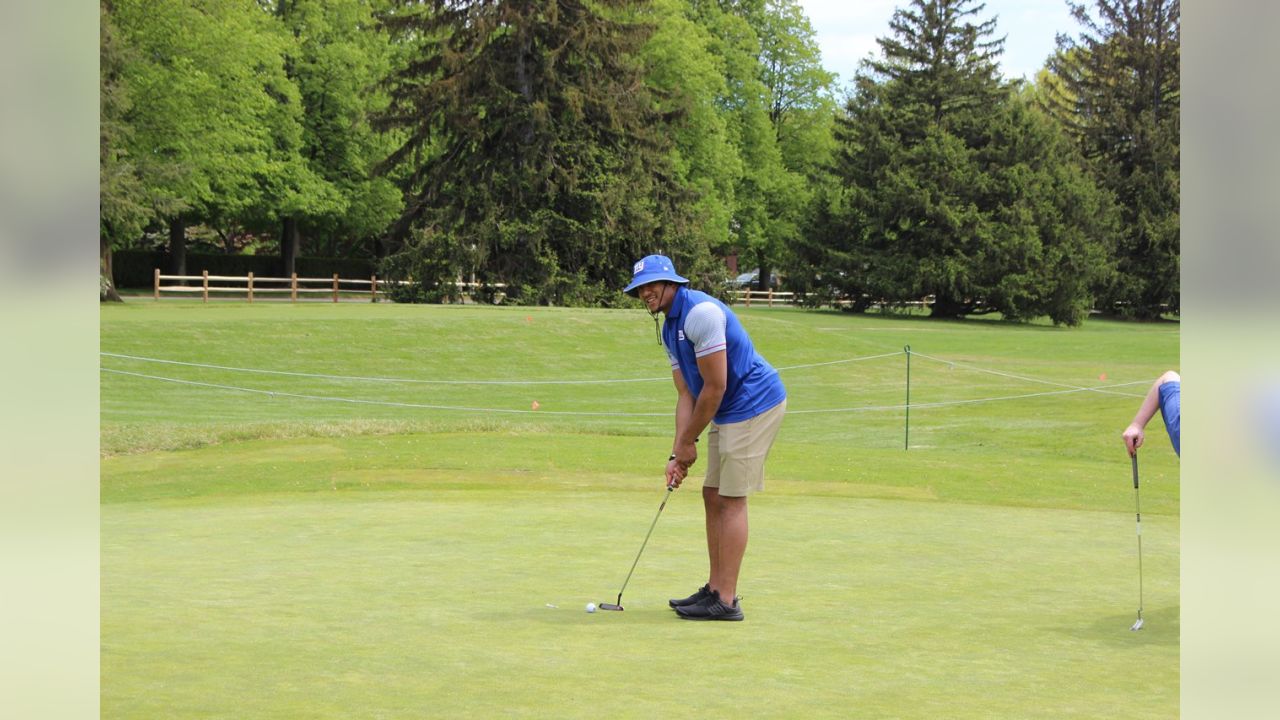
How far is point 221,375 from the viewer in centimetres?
2608

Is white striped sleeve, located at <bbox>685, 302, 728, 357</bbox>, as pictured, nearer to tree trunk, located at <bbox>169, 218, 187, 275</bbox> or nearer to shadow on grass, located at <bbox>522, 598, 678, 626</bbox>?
shadow on grass, located at <bbox>522, 598, 678, 626</bbox>

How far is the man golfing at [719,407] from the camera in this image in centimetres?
725

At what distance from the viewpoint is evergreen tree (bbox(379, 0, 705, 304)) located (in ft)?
136

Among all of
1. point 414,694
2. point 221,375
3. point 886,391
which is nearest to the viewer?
point 414,694

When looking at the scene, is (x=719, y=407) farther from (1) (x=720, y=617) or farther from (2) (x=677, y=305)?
(1) (x=720, y=617)

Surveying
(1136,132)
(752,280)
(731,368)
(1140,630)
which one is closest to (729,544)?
(731,368)

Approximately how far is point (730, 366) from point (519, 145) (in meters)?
35.0

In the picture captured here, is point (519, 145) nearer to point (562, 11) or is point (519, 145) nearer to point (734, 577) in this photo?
point (562, 11)

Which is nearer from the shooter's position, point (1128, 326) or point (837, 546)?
point (837, 546)

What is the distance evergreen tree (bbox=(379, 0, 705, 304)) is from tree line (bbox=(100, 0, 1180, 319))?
9cm

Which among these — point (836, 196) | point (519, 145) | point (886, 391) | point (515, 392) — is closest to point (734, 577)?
point (515, 392)

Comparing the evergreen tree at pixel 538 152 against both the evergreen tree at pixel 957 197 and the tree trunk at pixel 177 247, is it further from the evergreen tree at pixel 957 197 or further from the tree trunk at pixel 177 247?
the evergreen tree at pixel 957 197

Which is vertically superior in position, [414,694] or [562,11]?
[562,11]

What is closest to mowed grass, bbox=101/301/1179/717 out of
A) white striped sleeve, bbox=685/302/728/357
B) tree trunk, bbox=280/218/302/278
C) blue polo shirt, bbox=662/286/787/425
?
blue polo shirt, bbox=662/286/787/425
